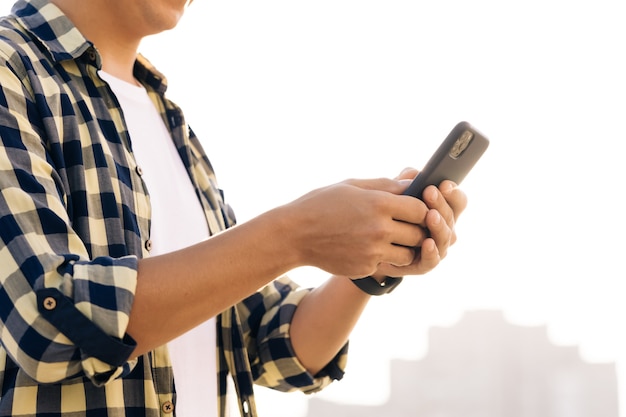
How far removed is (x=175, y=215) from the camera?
3.28ft

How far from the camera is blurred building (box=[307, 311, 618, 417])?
19.4 metres

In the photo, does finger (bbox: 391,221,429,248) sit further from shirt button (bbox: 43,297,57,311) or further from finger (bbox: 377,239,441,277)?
shirt button (bbox: 43,297,57,311)

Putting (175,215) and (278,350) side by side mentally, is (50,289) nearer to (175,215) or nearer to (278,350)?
(175,215)

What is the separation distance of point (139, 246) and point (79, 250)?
0.49ft

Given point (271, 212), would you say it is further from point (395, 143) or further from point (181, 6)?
point (395, 143)

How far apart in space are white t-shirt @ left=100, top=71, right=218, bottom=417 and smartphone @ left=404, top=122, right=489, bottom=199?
1.02 ft

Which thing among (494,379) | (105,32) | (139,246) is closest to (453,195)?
(139,246)

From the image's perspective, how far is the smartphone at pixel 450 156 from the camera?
85 cm

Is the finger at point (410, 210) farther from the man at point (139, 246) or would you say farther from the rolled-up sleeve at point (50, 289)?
the rolled-up sleeve at point (50, 289)

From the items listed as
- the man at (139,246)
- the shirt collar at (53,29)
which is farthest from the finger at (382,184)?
the shirt collar at (53,29)

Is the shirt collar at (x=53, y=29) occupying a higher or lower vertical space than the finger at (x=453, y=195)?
higher

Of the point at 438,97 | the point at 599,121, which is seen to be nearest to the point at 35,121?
the point at 438,97

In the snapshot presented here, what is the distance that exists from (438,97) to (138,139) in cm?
538

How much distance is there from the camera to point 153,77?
119 cm
